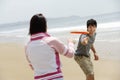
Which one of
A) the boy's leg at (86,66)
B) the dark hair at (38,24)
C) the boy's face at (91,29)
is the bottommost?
the boy's leg at (86,66)

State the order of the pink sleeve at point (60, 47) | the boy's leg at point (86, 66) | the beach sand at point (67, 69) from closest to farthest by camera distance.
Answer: the pink sleeve at point (60, 47)
the boy's leg at point (86, 66)
the beach sand at point (67, 69)

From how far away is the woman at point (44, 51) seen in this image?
369cm

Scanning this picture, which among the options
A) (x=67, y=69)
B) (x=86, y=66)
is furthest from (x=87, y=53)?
(x=67, y=69)

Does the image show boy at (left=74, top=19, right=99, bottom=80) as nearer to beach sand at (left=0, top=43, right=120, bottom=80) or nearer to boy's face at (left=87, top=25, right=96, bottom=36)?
boy's face at (left=87, top=25, right=96, bottom=36)

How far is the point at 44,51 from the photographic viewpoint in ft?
12.1

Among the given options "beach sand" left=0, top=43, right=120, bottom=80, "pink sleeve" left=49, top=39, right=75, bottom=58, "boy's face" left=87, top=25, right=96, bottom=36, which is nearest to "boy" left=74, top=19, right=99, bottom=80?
"boy's face" left=87, top=25, right=96, bottom=36

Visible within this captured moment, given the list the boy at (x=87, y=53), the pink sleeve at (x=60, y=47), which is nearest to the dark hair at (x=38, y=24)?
the pink sleeve at (x=60, y=47)

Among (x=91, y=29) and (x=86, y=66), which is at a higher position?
(x=91, y=29)

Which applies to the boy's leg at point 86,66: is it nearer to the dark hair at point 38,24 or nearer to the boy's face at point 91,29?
the boy's face at point 91,29

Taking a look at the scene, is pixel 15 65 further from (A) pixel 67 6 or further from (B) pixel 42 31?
(A) pixel 67 6

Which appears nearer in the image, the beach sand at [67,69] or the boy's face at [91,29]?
the boy's face at [91,29]

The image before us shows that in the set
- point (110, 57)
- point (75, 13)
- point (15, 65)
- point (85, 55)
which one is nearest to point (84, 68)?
point (85, 55)

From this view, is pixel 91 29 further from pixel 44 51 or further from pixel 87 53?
pixel 44 51

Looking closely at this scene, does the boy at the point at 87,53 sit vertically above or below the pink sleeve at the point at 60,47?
below
